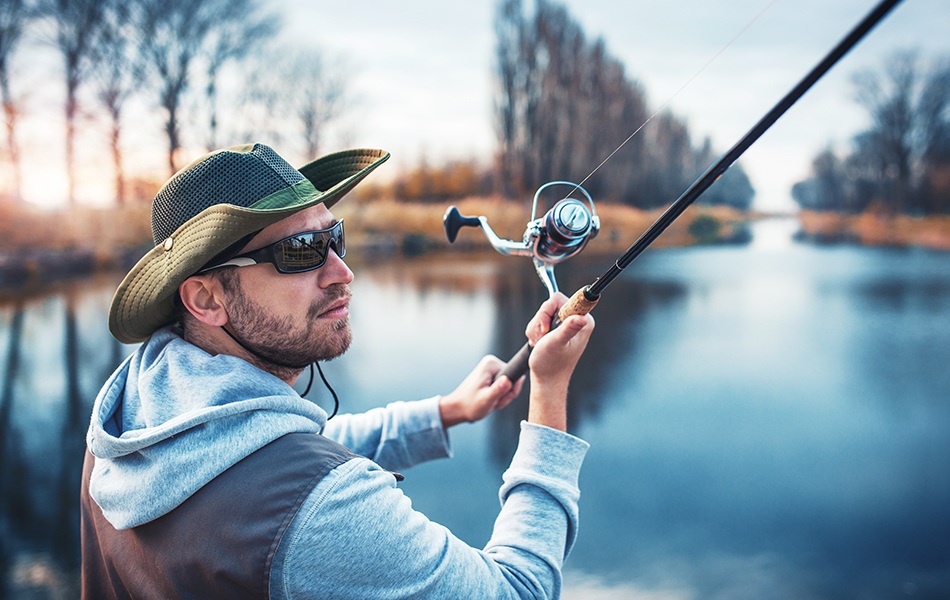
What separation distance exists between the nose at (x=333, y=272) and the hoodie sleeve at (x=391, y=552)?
34 centimetres

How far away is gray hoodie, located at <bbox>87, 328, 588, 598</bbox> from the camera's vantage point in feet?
2.70

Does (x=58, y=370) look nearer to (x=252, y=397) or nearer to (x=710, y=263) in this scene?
(x=252, y=397)

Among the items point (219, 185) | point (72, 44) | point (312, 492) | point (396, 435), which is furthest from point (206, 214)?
point (72, 44)

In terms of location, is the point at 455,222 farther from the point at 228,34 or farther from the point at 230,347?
the point at 228,34

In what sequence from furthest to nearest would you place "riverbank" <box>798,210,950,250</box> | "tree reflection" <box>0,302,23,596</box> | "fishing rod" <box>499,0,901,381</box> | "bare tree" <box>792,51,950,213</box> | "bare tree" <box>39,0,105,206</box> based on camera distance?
1. "bare tree" <box>39,0,105,206</box>
2. "riverbank" <box>798,210,950,250</box>
3. "bare tree" <box>792,51,950,213</box>
4. "tree reflection" <box>0,302,23,596</box>
5. "fishing rod" <box>499,0,901,381</box>

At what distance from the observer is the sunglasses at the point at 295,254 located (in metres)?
1.05

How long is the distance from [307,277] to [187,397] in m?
0.27

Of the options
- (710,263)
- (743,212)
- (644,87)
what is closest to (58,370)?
(743,212)

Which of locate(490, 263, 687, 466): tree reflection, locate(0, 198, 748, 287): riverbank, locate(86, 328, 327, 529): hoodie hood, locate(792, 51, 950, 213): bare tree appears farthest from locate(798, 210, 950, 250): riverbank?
locate(86, 328, 327, 529): hoodie hood

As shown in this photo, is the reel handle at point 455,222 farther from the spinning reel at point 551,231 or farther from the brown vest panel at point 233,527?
the brown vest panel at point 233,527

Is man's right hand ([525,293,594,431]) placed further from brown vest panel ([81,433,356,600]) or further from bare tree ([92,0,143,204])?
bare tree ([92,0,143,204])

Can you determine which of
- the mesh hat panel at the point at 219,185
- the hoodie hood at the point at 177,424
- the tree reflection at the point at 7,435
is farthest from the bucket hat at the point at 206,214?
the tree reflection at the point at 7,435

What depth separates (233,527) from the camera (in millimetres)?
814

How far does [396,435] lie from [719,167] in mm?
886
